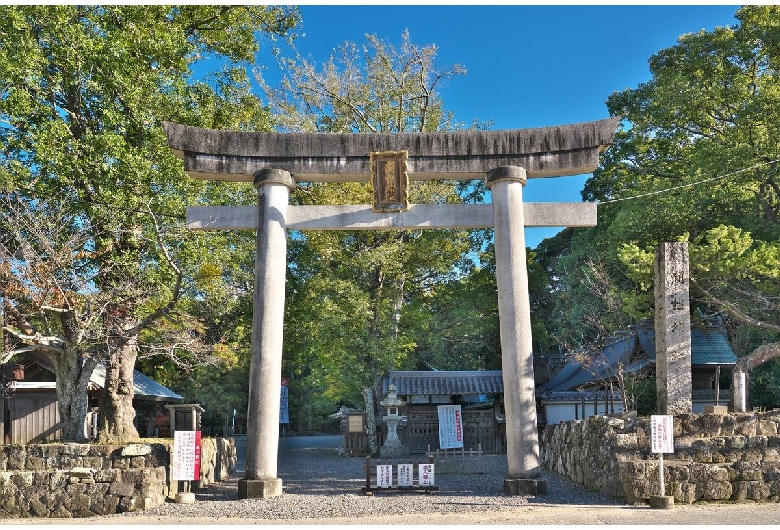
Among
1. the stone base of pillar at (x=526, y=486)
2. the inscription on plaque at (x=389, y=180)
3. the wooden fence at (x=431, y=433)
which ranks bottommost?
the wooden fence at (x=431, y=433)

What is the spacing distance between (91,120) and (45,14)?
6.92 feet

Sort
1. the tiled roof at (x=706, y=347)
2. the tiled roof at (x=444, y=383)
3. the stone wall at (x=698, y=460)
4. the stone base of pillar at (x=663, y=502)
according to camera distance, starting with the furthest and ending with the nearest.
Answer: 1. the tiled roof at (x=444, y=383)
2. the tiled roof at (x=706, y=347)
3. the stone wall at (x=698, y=460)
4. the stone base of pillar at (x=663, y=502)

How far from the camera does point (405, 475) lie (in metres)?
11.2

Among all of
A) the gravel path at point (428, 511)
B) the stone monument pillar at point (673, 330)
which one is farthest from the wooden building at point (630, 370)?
the gravel path at point (428, 511)

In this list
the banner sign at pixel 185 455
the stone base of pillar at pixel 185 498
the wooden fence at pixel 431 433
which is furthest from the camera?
the wooden fence at pixel 431 433

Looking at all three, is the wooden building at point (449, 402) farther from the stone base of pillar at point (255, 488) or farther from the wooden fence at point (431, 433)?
the stone base of pillar at point (255, 488)

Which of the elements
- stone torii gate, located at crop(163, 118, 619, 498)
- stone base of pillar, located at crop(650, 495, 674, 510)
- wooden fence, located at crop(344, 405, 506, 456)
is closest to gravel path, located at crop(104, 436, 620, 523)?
stone base of pillar, located at crop(650, 495, 674, 510)

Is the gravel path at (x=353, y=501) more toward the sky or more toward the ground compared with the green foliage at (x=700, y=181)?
more toward the ground

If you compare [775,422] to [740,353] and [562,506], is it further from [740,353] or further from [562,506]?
[740,353]

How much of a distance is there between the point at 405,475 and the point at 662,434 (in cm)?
407

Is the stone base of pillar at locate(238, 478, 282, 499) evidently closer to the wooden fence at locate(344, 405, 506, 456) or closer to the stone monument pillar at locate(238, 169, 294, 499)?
the stone monument pillar at locate(238, 169, 294, 499)

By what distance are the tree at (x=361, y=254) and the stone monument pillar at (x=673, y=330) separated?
1091cm

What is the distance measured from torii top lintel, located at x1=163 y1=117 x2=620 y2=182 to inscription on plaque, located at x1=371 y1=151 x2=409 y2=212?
0.21 meters

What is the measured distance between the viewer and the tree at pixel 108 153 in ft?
40.5
